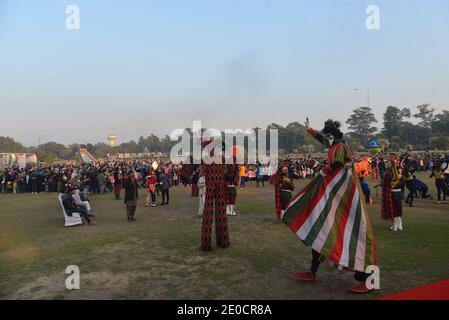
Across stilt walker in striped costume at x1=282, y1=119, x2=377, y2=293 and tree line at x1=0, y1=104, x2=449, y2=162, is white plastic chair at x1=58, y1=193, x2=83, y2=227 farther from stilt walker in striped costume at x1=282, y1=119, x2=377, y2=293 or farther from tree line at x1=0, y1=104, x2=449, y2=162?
tree line at x1=0, y1=104, x2=449, y2=162

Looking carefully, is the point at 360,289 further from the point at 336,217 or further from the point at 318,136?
the point at 318,136

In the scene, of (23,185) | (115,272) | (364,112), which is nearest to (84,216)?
(115,272)

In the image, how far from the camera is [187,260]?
686 cm

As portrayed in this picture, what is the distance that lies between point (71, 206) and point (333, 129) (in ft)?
28.5

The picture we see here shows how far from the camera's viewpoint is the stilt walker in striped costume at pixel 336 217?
5172mm

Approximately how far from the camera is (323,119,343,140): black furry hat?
5.72m

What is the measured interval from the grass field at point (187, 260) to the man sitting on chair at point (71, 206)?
612mm

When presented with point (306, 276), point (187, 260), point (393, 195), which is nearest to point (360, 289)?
point (306, 276)

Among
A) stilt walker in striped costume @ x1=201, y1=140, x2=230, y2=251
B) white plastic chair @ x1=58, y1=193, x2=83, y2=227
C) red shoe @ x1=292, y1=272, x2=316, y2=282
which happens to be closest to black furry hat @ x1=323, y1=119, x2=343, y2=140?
red shoe @ x1=292, y1=272, x2=316, y2=282

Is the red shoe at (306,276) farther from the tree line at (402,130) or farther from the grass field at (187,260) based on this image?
the tree line at (402,130)

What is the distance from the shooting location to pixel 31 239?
9219mm

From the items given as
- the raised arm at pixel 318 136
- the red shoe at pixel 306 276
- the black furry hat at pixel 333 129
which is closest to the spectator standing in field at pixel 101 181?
the raised arm at pixel 318 136
